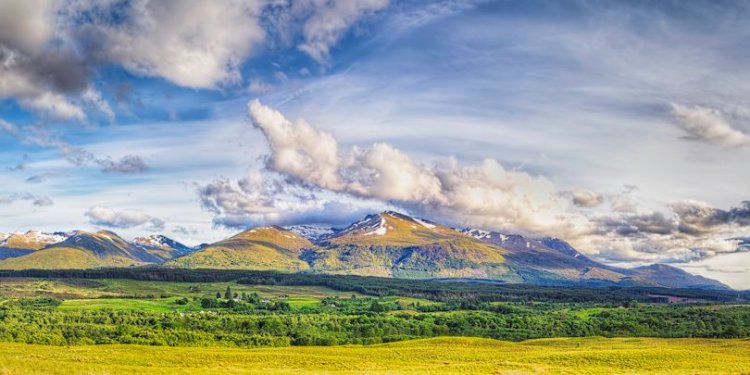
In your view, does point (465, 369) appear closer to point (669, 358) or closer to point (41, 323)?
point (669, 358)

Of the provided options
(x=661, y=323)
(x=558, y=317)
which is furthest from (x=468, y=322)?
(x=661, y=323)

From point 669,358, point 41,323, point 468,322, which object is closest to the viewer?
point 669,358

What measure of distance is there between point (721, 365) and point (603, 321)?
4658 inches

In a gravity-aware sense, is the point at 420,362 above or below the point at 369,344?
above

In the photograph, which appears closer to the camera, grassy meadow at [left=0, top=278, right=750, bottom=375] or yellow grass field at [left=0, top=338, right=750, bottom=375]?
yellow grass field at [left=0, top=338, right=750, bottom=375]

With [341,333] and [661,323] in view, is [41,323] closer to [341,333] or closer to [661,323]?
[341,333]

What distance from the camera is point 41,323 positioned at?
5886 inches

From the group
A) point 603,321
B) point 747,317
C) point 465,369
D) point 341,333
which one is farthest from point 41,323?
point 747,317

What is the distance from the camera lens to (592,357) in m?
76.2

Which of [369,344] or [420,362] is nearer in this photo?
[420,362]

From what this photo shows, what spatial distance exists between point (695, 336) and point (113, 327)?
133 metres

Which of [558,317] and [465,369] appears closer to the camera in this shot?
[465,369]

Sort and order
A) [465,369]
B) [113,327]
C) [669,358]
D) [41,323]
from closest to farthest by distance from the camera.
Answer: [465,369]
[669,358]
[113,327]
[41,323]

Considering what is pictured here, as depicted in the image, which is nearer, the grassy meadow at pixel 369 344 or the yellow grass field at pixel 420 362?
the yellow grass field at pixel 420 362
